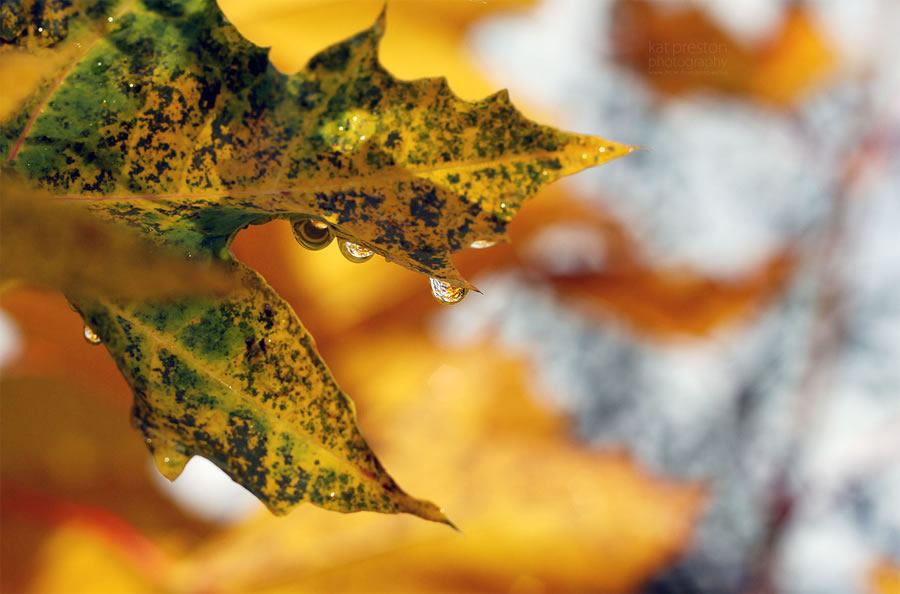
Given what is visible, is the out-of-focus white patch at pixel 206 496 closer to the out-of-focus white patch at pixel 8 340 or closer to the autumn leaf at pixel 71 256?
the out-of-focus white patch at pixel 8 340

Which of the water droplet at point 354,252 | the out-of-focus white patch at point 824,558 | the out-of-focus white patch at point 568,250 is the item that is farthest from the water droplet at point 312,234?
the out-of-focus white patch at point 824,558

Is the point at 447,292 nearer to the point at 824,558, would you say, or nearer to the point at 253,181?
the point at 253,181

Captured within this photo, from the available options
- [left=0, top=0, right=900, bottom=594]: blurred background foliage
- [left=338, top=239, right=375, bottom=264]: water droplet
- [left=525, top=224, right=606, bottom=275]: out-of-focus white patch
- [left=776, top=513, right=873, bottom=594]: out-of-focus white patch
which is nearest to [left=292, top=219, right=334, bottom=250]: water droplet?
[left=338, top=239, right=375, bottom=264]: water droplet

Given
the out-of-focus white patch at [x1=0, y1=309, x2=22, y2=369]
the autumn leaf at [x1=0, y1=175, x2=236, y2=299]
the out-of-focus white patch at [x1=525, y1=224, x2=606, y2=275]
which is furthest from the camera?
the out-of-focus white patch at [x1=525, y1=224, x2=606, y2=275]

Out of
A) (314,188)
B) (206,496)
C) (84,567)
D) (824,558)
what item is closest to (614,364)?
(824,558)

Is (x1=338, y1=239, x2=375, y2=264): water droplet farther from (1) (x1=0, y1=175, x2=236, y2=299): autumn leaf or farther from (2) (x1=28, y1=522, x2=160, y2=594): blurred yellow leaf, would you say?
(2) (x1=28, y1=522, x2=160, y2=594): blurred yellow leaf
